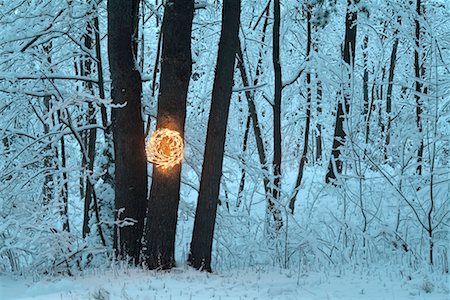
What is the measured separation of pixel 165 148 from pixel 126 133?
862 mm

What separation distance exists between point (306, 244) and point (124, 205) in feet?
10.9

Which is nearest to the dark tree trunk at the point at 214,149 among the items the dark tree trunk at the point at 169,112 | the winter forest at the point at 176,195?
the winter forest at the point at 176,195

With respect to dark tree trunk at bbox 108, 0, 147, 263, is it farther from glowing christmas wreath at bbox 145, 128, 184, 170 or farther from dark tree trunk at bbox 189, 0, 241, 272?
dark tree trunk at bbox 189, 0, 241, 272

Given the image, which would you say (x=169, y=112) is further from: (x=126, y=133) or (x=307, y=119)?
(x=307, y=119)

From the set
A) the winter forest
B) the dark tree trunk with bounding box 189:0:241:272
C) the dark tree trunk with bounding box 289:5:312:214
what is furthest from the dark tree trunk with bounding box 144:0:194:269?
the dark tree trunk with bounding box 289:5:312:214

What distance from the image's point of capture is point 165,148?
6.34 meters

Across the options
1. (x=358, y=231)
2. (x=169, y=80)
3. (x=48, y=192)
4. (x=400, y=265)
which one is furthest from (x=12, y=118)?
(x=400, y=265)

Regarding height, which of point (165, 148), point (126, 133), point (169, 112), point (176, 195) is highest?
point (169, 112)

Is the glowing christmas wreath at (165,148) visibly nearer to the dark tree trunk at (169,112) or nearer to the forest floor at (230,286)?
the dark tree trunk at (169,112)

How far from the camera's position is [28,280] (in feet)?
21.4

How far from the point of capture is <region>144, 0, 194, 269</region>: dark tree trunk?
6340 millimetres

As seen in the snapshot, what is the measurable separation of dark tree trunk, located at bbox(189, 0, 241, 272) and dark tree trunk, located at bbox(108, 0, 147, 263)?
3.02ft

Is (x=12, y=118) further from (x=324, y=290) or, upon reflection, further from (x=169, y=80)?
(x=324, y=290)

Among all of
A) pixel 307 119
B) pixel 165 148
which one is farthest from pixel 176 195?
pixel 307 119
